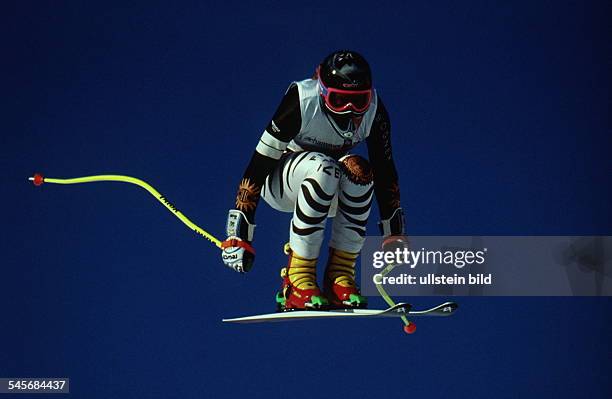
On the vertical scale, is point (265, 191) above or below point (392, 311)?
above

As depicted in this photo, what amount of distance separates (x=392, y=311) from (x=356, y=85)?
0.60 meters

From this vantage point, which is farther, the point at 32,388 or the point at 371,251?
the point at 32,388

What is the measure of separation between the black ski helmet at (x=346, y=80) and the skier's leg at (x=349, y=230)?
0.17 metres

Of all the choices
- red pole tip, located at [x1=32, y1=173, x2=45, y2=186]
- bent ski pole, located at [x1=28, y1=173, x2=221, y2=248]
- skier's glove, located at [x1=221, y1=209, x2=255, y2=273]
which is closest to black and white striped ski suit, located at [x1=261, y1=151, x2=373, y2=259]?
skier's glove, located at [x1=221, y1=209, x2=255, y2=273]

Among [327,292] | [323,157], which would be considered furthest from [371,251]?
[323,157]

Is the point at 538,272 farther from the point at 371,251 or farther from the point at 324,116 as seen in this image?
the point at 324,116

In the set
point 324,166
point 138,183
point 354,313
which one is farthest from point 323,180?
point 138,183

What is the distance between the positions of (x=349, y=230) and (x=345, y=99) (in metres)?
0.39

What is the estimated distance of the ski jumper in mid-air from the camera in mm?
3227

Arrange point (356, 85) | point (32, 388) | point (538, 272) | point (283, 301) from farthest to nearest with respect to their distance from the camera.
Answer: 1. point (538, 272)
2. point (32, 388)
3. point (283, 301)
4. point (356, 85)

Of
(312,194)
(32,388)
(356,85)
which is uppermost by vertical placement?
(356,85)

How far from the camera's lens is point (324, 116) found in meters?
3.26

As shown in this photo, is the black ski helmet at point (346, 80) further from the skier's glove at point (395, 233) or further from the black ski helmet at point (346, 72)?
the skier's glove at point (395, 233)

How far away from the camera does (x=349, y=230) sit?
3375 millimetres
